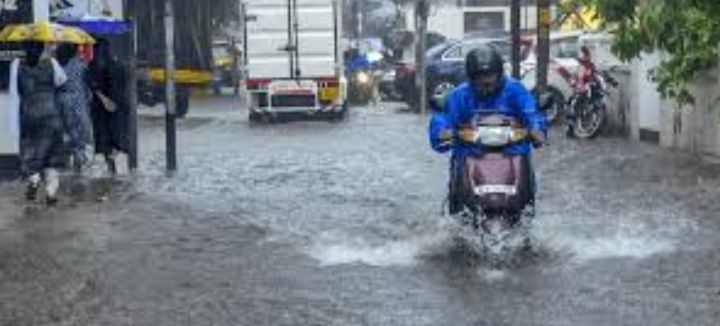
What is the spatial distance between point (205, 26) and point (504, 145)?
31290 mm

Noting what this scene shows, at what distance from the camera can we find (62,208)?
14.3 metres

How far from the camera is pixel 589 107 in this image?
22.9m

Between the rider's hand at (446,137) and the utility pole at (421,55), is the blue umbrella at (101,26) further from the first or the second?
the utility pole at (421,55)

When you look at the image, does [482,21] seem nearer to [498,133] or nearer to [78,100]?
[78,100]

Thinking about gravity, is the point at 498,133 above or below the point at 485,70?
below

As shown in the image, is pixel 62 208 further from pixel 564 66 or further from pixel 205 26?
pixel 205 26

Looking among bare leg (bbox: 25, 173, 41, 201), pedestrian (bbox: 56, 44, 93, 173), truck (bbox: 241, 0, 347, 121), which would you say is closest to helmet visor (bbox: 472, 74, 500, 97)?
bare leg (bbox: 25, 173, 41, 201)

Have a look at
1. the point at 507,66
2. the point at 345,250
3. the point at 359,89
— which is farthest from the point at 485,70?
the point at 359,89

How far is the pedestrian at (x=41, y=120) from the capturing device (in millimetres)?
14312

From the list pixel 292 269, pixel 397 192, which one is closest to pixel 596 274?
pixel 292 269

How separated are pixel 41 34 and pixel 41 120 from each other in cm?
102

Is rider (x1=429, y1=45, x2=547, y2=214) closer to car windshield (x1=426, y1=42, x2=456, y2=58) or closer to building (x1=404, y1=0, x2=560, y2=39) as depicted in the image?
car windshield (x1=426, y1=42, x2=456, y2=58)

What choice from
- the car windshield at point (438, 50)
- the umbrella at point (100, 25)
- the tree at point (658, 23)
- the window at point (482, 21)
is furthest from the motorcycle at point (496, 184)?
the window at point (482, 21)

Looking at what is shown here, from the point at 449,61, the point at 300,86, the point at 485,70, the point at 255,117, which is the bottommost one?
the point at 255,117
